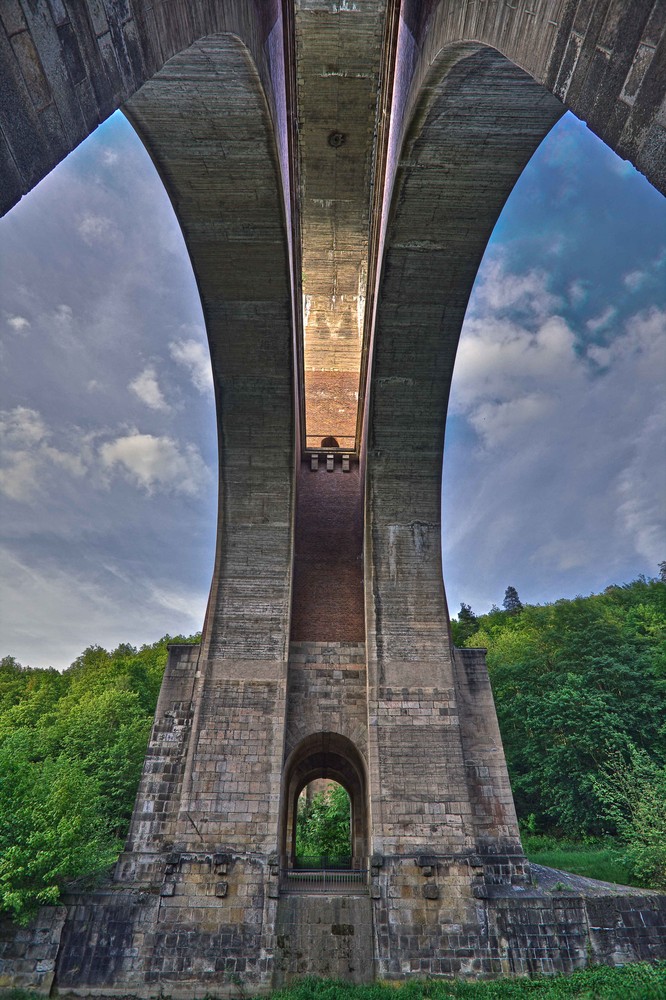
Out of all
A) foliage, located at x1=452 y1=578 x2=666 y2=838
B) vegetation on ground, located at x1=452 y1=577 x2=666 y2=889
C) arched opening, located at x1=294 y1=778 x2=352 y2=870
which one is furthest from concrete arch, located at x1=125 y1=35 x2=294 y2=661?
foliage, located at x1=452 y1=578 x2=666 y2=838

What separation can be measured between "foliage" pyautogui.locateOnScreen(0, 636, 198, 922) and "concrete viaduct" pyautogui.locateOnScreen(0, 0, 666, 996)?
81 cm

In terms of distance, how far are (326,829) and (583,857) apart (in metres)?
7.88

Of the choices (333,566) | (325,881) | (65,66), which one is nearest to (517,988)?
(325,881)

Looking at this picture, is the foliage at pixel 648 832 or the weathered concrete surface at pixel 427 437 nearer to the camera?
the weathered concrete surface at pixel 427 437

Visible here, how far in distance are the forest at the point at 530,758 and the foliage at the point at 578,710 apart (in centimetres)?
5

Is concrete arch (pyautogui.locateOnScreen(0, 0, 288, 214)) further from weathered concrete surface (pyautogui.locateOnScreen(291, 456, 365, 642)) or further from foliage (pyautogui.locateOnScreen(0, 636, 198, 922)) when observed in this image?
weathered concrete surface (pyautogui.locateOnScreen(291, 456, 365, 642))

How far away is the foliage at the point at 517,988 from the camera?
8695 millimetres

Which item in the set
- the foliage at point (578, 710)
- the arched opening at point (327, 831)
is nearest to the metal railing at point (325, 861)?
the arched opening at point (327, 831)

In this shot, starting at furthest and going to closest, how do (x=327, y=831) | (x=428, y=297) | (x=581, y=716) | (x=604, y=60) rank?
(x=581, y=716), (x=327, y=831), (x=428, y=297), (x=604, y=60)

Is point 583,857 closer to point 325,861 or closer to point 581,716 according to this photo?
point 581,716

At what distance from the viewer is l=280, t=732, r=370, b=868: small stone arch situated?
12.7 meters

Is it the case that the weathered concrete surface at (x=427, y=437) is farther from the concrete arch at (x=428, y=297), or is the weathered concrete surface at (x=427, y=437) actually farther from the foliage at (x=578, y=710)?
the foliage at (x=578, y=710)

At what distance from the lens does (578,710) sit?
2192cm

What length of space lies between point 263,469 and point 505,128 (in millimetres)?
8088
